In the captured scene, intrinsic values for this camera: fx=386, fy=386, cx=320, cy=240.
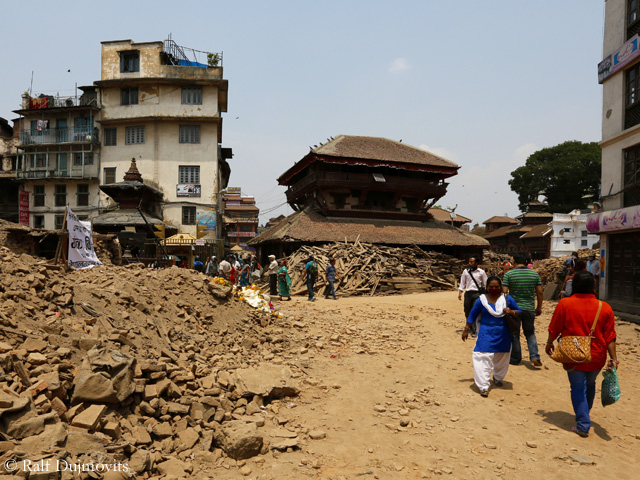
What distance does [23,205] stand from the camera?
33000 millimetres

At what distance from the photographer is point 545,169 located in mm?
59250

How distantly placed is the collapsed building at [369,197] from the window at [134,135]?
1290 cm

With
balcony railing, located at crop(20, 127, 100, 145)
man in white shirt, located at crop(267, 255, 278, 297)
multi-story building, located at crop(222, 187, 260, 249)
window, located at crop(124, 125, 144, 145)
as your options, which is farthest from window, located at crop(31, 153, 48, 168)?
multi-story building, located at crop(222, 187, 260, 249)

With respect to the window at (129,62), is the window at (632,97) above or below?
below

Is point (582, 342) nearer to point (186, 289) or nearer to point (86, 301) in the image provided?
point (86, 301)

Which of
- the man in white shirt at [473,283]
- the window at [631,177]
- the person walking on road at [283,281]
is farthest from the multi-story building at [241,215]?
the man in white shirt at [473,283]

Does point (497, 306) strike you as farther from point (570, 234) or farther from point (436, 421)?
point (570, 234)

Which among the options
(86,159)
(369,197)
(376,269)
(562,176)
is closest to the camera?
(376,269)

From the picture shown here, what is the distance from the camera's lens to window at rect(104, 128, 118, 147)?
33344 mm

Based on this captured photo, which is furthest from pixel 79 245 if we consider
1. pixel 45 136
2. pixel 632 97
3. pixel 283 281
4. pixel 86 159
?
pixel 45 136

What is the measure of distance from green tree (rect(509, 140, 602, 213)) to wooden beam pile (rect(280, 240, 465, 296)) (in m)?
41.5

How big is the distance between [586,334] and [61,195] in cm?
3903

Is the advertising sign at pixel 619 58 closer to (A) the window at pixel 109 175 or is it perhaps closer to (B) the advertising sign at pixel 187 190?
(B) the advertising sign at pixel 187 190

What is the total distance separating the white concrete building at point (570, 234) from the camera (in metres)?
46.0
